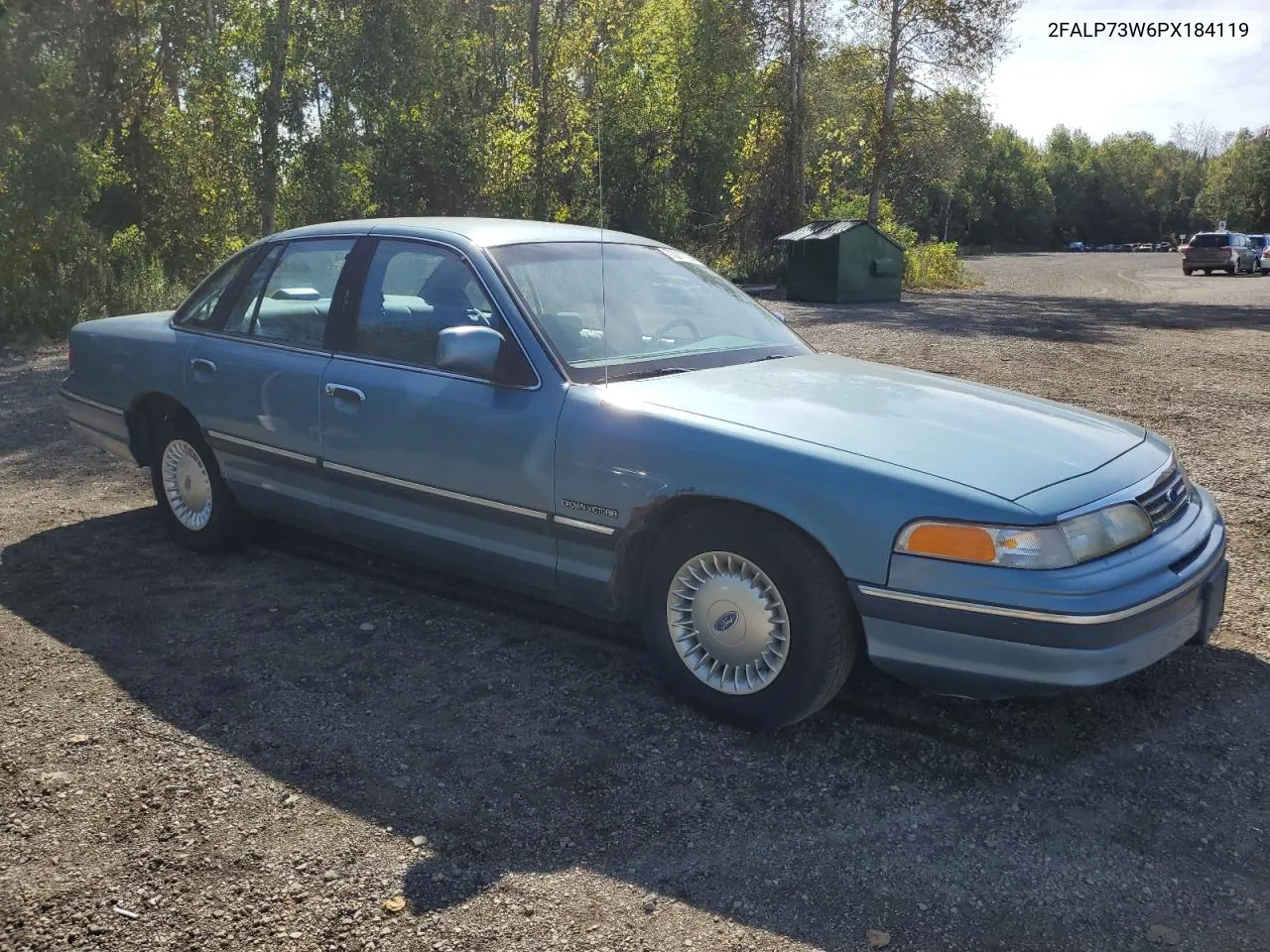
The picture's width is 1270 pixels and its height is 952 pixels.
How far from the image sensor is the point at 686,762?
3365 millimetres

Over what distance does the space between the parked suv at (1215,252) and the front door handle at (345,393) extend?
42.5 m

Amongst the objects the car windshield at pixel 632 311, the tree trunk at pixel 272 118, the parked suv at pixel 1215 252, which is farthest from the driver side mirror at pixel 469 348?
the parked suv at pixel 1215 252

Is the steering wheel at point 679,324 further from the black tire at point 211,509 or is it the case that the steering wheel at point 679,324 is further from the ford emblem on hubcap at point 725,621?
the black tire at point 211,509

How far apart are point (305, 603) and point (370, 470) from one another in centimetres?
78

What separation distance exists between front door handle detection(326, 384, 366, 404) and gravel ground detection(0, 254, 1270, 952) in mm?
931

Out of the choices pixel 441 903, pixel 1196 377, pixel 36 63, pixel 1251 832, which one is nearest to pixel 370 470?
pixel 441 903

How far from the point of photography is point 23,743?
3.48m

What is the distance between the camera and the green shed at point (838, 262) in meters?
21.6

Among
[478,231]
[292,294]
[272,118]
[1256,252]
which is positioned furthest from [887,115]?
[478,231]

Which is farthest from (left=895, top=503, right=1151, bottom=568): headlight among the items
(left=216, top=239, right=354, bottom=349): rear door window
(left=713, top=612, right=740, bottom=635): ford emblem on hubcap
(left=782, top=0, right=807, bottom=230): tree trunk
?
(left=782, top=0, right=807, bottom=230): tree trunk

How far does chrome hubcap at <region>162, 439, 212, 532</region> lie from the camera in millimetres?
5277

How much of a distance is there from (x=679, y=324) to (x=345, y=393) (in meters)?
1.39

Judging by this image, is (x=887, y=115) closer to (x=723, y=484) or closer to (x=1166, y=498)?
(x=1166, y=498)

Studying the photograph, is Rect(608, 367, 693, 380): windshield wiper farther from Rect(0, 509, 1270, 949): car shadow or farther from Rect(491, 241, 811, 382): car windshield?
Rect(0, 509, 1270, 949): car shadow
